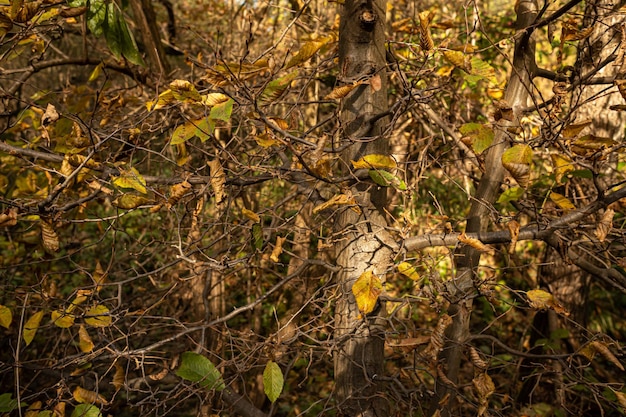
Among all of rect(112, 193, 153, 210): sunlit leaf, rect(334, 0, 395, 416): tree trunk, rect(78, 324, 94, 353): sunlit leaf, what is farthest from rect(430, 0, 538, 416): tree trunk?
rect(78, 324, 94, 353): sunlit leaf

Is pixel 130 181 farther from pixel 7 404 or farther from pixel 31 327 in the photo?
pixel 7 404

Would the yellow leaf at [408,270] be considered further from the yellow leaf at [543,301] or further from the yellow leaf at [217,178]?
the yellow leaf at [217,178]

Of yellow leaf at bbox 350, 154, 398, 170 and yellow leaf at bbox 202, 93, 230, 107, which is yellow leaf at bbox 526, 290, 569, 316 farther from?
yellow leaf at bbox 202, 93, 230, 107

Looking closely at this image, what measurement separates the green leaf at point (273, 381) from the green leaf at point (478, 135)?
1.07 meters

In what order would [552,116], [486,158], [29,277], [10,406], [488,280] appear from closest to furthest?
[552,116]
[488,280]
[10,406]
[486,158]
[29,277]

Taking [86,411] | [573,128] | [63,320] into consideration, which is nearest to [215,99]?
[63,320]

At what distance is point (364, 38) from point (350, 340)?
1.28 m

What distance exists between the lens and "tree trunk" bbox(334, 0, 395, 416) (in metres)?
2.20

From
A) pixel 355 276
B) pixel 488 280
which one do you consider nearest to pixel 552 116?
pixel 488 280

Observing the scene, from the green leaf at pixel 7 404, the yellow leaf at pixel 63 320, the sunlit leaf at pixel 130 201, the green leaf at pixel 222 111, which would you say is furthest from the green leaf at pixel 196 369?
the green leaf at pixel 222 111

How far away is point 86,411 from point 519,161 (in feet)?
6.01

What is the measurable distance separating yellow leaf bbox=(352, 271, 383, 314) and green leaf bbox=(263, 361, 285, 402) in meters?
0.39

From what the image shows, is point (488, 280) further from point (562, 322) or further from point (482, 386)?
point (562, 322)

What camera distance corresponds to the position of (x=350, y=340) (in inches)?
90.5
